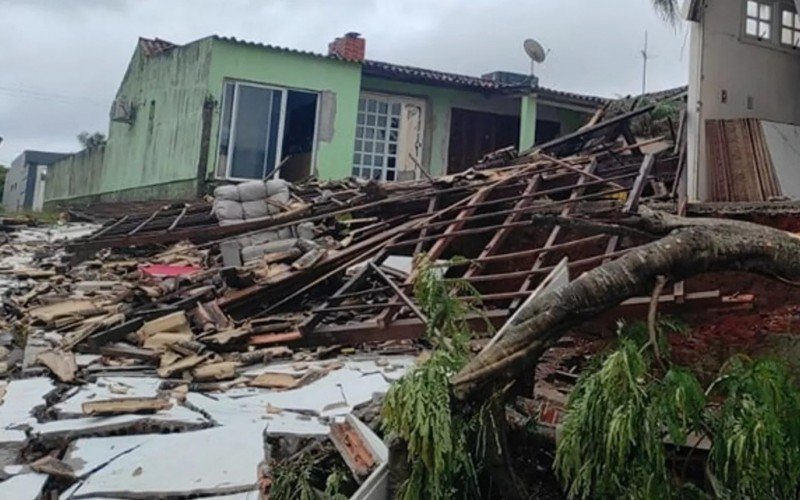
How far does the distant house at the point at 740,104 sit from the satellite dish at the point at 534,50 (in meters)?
7.65

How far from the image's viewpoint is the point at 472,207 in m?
7.07

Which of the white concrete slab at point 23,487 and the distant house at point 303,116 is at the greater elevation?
the distant house at point 303,116

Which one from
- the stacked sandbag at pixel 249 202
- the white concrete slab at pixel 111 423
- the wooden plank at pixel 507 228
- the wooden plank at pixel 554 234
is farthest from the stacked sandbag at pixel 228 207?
the white concrete slab at pixel 111 423

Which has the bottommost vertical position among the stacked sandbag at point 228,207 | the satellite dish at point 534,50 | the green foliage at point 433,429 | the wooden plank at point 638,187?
the green foliage at point 433,429

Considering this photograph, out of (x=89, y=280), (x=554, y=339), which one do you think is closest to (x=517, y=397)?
(x=554, y=339)

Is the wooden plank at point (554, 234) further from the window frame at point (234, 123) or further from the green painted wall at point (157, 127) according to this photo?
the green painted wall at point (157, 127)

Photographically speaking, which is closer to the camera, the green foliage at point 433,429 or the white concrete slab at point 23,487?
the green foliage at point 433,429

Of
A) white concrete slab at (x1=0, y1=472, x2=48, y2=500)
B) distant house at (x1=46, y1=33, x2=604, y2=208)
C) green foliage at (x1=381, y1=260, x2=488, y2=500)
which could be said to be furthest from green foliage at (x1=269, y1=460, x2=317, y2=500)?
distant house at (x1=46, y1=33, x2=604, y2=208)

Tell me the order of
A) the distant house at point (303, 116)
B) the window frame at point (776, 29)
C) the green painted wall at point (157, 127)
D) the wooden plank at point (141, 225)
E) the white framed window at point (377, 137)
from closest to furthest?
1. the window frame at point (776, 29)
2. the wooden plank at point (141, 225)
3. the distant house at point (303, 116)
4. the green painted wall at point (157, 127)
5. the white framed window at point (377, 137)

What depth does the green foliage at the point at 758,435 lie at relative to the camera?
2.14m

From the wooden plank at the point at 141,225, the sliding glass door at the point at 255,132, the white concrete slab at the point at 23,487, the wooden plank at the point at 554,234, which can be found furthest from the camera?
the sliding glass door at the point at 255,132

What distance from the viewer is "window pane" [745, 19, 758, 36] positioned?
23.6 ft

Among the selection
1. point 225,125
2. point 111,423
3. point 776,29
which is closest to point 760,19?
point 776,29

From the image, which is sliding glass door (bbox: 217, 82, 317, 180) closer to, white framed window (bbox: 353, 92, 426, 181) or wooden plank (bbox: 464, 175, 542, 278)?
white framed window (bbox: 353, 92, 426, 181)
